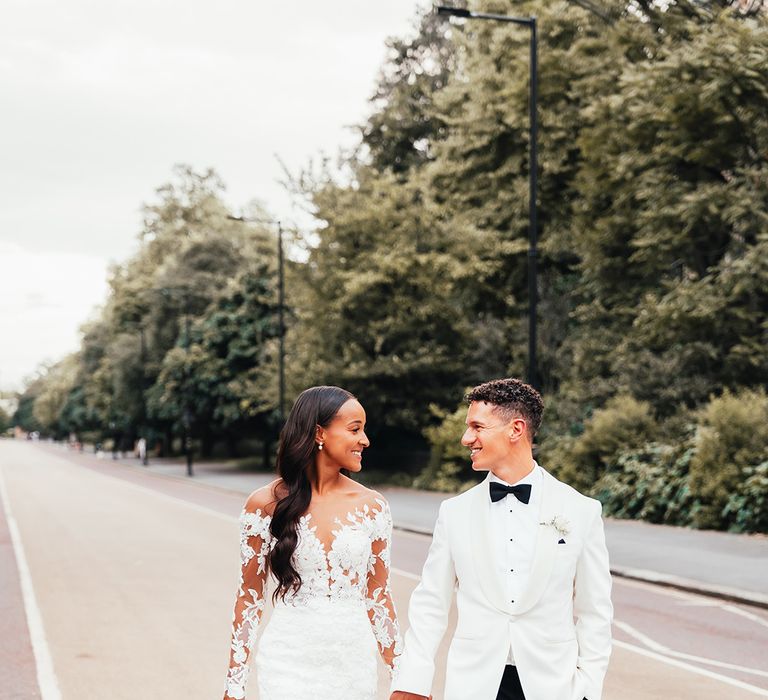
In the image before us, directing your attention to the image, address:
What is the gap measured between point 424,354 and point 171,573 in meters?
19.1

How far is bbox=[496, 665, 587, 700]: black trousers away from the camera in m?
3.29

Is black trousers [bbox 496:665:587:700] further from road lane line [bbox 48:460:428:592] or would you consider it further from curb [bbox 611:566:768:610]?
road lane line [bbox 48:460:428:592]

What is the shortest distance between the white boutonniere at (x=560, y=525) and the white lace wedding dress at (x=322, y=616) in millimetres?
837

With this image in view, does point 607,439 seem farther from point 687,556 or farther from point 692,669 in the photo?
point 692,669

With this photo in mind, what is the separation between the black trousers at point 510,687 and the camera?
329cm

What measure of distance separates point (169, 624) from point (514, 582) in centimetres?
748

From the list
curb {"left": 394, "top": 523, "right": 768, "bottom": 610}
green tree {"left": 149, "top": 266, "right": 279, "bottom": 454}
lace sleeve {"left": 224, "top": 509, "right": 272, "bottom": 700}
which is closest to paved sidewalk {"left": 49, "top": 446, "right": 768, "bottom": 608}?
curb {"left": 394, "top": 523, "right": 768, "bottom": 610}

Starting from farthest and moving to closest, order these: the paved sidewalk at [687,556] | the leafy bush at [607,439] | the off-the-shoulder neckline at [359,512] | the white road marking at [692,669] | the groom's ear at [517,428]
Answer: the leafy bush at [607,439], the paved sidewalk at [687,556], the white road marking at [692,669], the off-the-shoulder neckline at [359,512], the groom's ear at [517,428]

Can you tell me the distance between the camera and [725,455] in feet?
63.1

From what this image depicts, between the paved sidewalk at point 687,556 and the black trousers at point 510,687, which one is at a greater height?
the black trousers at point 510,687

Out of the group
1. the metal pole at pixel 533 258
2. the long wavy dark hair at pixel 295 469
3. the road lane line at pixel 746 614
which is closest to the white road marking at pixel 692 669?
the road lane line at pixel 746 614

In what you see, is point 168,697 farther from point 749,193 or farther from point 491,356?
point 491,356

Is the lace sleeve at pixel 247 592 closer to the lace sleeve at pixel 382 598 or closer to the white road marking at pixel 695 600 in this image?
the lace sleeve at pixel 382 598

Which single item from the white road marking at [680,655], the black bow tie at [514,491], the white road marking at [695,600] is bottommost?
the white road marking at [695,600]
